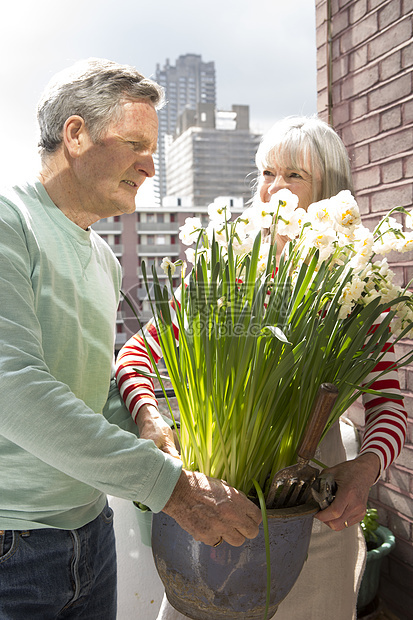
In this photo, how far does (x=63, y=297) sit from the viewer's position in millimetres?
956

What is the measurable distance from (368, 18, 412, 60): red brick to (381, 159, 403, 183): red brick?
1.37 ft

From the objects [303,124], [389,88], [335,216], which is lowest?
[335,216]

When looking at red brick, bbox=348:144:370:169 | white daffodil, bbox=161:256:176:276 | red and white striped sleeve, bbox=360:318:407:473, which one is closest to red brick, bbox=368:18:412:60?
red brick, bbox=348:144:370:169

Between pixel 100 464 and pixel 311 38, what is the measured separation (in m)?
2.34

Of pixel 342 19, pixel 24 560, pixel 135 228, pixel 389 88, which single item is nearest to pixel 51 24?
pixel 135 228

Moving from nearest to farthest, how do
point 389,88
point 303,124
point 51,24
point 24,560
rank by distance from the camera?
point 24,560 → point 303,124 → point 389,88 → point 51,24

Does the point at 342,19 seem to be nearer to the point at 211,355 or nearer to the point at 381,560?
the point at 211,355

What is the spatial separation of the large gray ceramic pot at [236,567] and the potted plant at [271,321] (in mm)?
62

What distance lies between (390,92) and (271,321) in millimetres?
1546

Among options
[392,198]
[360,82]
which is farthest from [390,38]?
[392,198]

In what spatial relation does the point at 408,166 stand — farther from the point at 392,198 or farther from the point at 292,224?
the point at 292,224

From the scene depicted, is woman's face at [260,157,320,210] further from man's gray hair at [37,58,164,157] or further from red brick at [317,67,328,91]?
red brick at [317,67,328,91]

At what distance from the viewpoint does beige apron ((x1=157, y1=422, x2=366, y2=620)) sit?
103 cm

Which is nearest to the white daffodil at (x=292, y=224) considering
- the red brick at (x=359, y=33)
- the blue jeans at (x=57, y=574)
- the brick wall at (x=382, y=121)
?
the blue jeans at (x=57, y=574)
